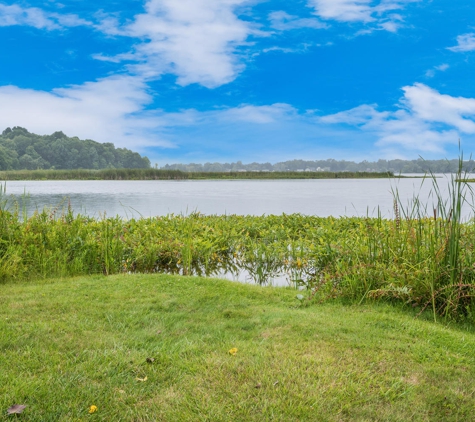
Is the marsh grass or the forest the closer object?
the marsh grass

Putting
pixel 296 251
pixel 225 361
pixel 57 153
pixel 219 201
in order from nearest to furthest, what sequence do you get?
pixel 225 361, pixel 296 251, pixel 219 201, pixel 57 153

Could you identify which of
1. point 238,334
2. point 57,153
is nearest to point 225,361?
point 238,334

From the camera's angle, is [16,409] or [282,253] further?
[282,253]

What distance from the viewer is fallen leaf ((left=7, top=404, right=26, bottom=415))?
172 cm

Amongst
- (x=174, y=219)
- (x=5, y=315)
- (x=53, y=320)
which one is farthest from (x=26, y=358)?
(x=174, y=219)

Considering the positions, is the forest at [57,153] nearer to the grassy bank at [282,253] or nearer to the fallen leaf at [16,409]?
the grassy bank at [282,253]

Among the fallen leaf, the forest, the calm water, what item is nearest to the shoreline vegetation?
the fallen leaf

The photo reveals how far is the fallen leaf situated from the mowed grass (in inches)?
1.1

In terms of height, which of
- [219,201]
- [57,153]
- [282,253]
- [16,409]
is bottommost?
[16,409]

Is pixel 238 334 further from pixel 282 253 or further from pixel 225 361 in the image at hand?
pixel 282 253

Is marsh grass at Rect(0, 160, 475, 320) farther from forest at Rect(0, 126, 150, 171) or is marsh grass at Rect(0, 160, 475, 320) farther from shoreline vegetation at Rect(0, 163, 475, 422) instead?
forest at Rect(0, 126, 150, 171)

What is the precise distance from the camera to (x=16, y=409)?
1.74 meters

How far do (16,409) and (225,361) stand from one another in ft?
3.48

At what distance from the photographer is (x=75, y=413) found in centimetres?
177
